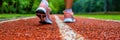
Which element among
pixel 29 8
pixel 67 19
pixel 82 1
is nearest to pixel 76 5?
pixel 82 1

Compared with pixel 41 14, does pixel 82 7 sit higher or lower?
lower

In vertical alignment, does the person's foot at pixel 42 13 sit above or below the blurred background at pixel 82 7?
above

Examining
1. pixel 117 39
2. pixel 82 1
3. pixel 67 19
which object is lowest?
pixel 82 1

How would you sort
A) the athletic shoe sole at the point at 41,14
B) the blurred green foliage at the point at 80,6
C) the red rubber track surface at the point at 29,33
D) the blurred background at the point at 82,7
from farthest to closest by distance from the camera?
the blurred background at the point at 82,7
the blurred green foliage at the point at 80,6
the athletic shoe sole at the point at 41,14
the red rubber track surface at the point at 29,33

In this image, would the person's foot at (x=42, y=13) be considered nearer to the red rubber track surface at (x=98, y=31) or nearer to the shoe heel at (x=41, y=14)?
the shoe heel at (x=41, y=14)

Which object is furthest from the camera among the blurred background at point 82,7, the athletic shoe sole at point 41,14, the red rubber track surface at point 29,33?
the blurred background at point 82,7

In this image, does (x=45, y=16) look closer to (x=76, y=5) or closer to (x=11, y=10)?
(x=11, y=10)

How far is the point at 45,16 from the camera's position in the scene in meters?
5.26

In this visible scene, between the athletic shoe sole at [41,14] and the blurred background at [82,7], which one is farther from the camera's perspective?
the blurred background at [82,7]

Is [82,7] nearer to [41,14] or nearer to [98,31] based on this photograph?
[41,14]

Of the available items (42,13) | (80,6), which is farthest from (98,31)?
(80,6)

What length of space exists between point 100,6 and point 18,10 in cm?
2619

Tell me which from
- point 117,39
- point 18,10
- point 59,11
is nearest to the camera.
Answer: point 117,39

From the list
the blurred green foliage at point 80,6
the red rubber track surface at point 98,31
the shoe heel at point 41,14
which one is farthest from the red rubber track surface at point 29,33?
the blurred green foliage at point 80,6
